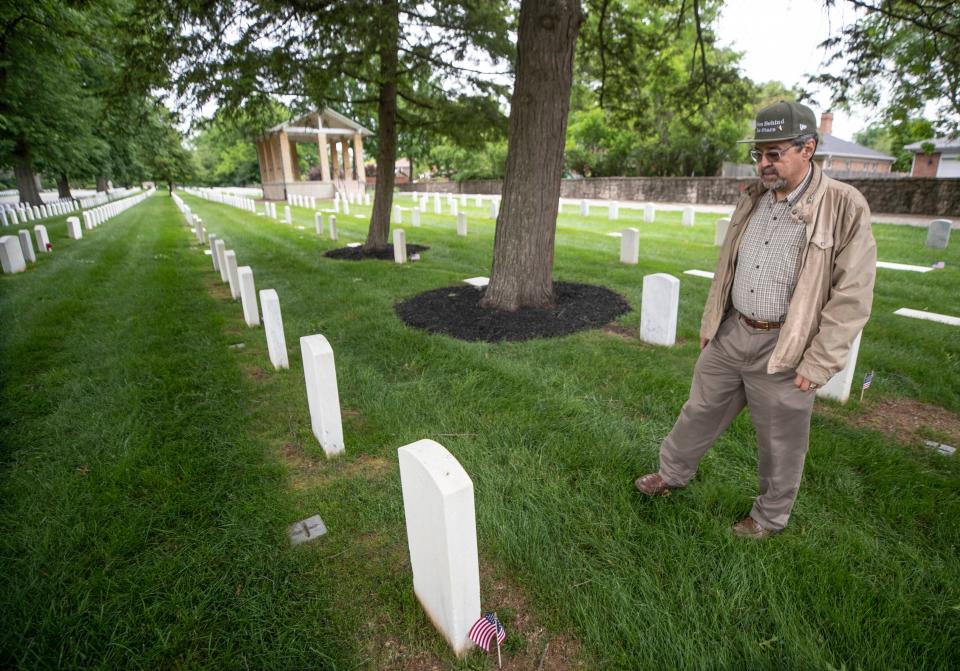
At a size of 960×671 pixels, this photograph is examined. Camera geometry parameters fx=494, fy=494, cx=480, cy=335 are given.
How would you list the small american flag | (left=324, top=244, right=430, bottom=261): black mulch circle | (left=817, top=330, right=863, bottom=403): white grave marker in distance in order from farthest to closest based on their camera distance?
1. (left=324, top=244, right=430, bottom=261): black mulch circle
2. (left=817, top=330, right=863, bottom=403): white grave marker in distance
3. the small american flag

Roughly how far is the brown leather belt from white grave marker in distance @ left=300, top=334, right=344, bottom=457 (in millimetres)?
2449

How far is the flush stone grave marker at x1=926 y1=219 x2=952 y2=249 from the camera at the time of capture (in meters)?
11.3

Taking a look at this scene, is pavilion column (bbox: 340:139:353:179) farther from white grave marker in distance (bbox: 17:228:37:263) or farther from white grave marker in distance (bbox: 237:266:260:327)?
white grave marker in distance (bbox: 237:266:260:327)

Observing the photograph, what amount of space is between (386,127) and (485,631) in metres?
10.8

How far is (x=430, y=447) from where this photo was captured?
201 cm

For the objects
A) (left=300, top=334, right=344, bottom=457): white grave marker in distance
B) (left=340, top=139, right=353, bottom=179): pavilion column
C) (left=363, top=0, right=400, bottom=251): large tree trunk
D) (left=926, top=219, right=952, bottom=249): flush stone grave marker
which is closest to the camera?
(left=300, top=334, right=344, bottom=457): white grave marker in distance

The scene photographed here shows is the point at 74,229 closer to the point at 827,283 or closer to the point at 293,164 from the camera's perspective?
the point at 827,283

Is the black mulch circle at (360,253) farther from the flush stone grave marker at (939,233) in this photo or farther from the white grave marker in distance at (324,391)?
the flush stone grave marker at (939,233)

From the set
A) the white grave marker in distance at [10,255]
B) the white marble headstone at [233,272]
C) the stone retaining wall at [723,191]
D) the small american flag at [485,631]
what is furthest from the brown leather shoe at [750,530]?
the white grave marker in distance at [10,255]

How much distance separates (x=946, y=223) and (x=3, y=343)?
17.4 m

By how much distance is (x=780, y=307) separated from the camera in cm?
235

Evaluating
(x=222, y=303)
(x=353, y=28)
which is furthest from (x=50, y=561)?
(x=353, y=28)

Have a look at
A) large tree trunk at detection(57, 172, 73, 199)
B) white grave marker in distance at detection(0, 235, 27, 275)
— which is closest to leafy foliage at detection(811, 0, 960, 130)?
white grave marker in distance at detection(0, 235, 27, 275)

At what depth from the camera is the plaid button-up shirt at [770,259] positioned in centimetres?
230
